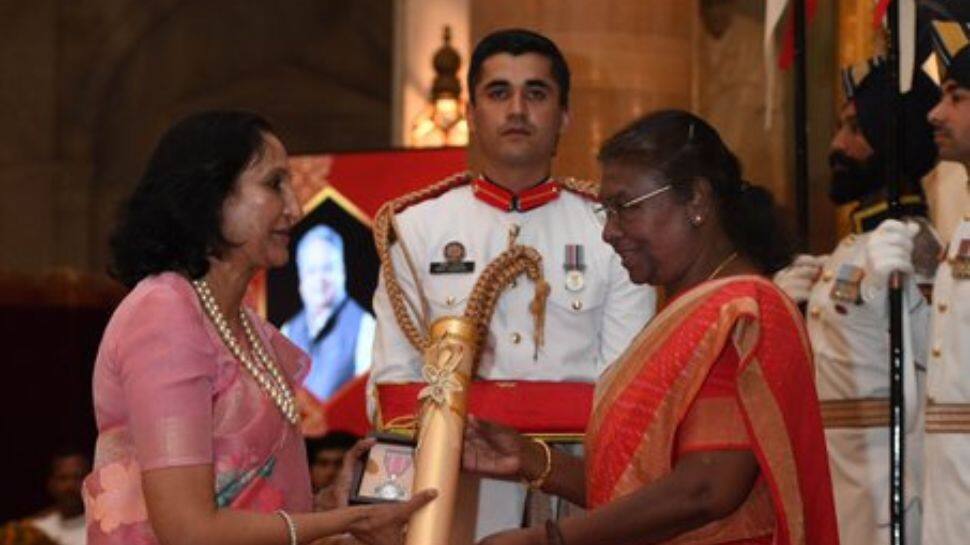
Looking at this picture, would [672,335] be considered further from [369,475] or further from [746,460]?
[369,475]

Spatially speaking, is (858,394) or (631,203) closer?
(631,203)

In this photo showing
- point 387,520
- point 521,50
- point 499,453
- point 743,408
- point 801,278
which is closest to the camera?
point 743,408

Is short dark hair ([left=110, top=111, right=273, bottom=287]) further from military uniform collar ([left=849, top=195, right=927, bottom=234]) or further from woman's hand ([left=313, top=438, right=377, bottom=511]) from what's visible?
military uniform collar ([left=849, top=195, right=927, bottom=234])

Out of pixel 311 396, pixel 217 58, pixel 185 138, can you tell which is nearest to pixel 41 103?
pixel 217 58

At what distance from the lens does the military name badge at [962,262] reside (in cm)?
688

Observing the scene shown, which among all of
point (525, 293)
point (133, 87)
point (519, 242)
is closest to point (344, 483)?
point (525, 293)

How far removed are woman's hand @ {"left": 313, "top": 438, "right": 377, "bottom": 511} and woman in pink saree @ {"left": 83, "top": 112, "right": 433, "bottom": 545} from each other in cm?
11

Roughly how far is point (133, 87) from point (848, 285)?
35.2ft

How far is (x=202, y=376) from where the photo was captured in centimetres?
475

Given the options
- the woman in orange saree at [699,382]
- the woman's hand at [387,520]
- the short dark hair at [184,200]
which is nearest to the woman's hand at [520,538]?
the woman in orange saree at [699,382]

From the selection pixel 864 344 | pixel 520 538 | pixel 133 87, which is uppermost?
pixel 133 87

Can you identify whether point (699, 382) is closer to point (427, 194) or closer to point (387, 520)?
point (387, 520)

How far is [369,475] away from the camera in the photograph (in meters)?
4.95

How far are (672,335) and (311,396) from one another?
23.6 feet
